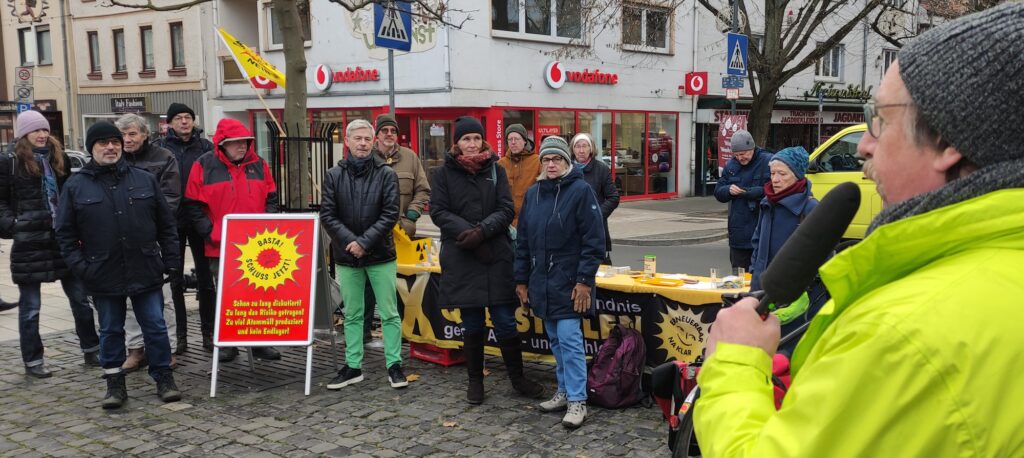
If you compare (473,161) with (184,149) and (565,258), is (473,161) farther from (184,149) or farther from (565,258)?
(184,149)

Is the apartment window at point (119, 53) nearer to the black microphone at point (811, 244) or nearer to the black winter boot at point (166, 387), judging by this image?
the black winter boot at point (166, 387)

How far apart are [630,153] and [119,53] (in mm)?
19005

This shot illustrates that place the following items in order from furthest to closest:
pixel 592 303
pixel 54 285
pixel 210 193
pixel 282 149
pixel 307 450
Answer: pixel 54 285 → pixel 282 149 → pixel 210 193 → pixel 592 303 → pixel 307 450

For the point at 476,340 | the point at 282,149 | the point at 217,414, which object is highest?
the point at 282,149

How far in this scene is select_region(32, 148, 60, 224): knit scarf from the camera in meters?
6.72

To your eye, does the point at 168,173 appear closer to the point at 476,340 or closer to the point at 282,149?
the point at 282,149

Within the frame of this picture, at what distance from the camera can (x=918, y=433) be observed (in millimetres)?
1140

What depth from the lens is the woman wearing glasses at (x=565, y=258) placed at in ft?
17.3

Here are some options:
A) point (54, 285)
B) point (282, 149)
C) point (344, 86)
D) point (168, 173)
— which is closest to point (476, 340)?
point (168, 173)

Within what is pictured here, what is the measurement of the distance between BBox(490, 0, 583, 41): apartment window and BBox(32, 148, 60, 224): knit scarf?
539 inches

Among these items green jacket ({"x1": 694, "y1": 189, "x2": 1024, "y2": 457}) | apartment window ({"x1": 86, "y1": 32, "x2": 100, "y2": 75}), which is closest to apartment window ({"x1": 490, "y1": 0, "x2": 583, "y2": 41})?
apartment window ({"x1": 86, "y1": 32, "x2": 100, "y2": 75})

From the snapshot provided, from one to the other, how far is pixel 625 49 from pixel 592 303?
17.6m

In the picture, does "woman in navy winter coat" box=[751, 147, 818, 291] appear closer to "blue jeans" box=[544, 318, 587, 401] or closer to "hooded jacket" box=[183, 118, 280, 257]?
"blue jeans" box=[544, 318, 587, 401]

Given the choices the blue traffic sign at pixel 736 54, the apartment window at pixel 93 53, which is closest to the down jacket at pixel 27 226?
the blue traffic sign at pixel 736 54
